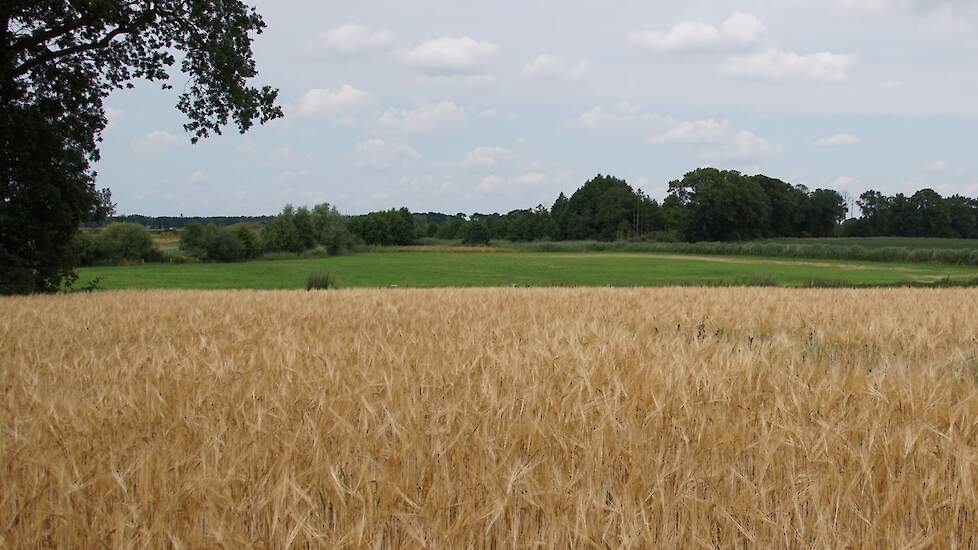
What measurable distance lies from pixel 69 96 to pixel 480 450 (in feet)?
73.9

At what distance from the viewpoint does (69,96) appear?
20953 mm

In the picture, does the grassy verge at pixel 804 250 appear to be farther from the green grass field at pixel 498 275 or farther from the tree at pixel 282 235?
the tree at pixel 282 235

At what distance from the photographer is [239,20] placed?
19.5 m

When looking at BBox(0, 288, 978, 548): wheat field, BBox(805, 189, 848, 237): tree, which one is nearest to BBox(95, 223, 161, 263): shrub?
BBox(0, 288, 978, 548): wheat field

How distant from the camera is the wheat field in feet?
6.51

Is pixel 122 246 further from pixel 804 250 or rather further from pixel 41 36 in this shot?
pixel 804 250

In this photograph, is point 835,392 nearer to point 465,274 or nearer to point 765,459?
point 765,459

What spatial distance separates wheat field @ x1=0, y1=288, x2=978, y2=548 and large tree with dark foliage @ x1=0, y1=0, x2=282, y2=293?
15.5 m

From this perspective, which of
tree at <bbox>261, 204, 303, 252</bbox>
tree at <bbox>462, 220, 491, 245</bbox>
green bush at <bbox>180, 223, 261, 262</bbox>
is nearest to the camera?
green bush at <bbox>180, 223, 261, 262</bbox>

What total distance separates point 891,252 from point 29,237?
8136 cm

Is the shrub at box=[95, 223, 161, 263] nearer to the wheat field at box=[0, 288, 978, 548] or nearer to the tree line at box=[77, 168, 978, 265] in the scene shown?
the tree line at box=[77, 168, 978, 265]

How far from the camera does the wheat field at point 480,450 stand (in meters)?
1.98

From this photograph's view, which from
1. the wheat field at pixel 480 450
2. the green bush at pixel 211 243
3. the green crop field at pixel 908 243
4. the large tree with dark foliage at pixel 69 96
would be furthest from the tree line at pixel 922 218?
the wheat field at pixel 480 450

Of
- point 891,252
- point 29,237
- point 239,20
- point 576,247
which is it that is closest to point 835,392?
point 239,20
